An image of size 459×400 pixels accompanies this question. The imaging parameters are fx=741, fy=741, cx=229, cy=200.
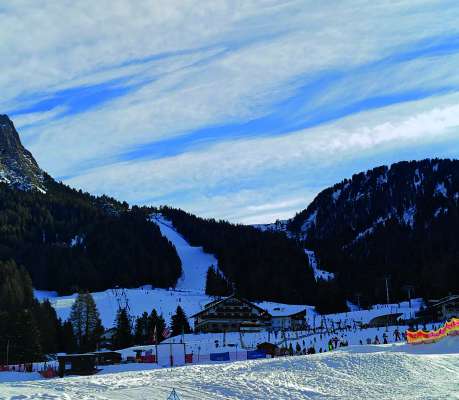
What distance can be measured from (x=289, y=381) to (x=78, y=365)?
18.4m

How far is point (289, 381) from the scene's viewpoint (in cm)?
3222

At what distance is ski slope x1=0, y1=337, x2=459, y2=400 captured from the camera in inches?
1069

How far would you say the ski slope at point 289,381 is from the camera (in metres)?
27.1

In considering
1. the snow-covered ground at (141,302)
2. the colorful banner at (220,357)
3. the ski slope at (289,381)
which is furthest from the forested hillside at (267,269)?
the ski slope at (289,381)

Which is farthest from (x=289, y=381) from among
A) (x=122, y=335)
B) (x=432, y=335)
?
(x=122, y=335)

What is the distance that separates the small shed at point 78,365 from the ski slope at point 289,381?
10927mm

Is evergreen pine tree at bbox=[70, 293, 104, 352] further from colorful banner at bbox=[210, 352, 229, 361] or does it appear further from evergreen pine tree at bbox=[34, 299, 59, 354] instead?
colorful banner at bbox=[210, 352, 229, 361]

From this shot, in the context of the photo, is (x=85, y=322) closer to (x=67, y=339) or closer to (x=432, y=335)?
(x=67, y=339)

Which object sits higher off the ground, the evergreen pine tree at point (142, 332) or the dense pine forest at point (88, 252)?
the dense pine forest at point (88, 252)

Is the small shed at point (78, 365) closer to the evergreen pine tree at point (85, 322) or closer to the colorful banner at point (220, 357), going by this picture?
the colorful banner at point (220, 357)

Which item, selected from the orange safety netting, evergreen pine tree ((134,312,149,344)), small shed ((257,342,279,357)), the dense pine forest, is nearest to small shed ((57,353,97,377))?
small shed ((257,342,279,357))

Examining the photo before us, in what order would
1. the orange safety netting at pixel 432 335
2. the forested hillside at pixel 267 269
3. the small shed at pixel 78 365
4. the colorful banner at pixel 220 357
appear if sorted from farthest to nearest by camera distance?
the forested hillside at pixel 267 269 → the colorful banner at pixel 220 357 → the orange safety netting at pixel 432 335 → the small shed at pixel 78 365

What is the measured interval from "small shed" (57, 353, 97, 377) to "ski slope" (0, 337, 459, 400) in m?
10.9

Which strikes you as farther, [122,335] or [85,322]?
[85,322]
